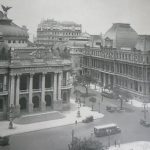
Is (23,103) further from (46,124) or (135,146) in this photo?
(135,146)

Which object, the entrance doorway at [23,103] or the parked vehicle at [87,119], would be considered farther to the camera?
the entrance doorway at [23,103]

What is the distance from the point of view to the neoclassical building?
35188 millimetres

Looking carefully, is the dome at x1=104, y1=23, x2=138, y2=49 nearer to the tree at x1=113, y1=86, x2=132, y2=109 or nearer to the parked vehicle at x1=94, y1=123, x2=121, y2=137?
the tree at x1=113, y1=86, x2=132, y2=109

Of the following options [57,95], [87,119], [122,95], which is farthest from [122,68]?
[87,119]

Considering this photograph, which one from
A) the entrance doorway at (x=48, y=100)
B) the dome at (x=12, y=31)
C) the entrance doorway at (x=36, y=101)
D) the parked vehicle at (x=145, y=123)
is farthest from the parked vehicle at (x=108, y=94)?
the dome at (x=12, y=31)

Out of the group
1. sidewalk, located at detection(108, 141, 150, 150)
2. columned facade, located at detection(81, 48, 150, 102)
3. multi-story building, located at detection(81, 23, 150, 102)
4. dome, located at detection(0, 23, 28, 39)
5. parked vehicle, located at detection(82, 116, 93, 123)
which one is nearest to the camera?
sidewalk, located at detection(108, 141, 150, 150)

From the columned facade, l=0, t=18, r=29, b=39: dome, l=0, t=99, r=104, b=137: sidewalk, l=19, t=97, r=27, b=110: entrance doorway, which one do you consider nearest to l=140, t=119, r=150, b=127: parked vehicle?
l=0, t=99, r=104, b=137: sidewalk

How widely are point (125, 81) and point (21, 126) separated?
23591 mm

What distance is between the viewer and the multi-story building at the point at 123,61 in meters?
45.2

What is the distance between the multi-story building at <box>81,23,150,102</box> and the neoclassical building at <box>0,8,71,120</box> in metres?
12.6

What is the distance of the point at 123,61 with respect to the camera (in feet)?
166

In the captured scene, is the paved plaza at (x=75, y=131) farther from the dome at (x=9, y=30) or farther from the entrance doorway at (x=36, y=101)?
the dome at (x=9, y=30)

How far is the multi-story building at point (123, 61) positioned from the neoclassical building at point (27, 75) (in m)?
12.6

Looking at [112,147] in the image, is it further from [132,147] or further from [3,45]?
[3,45]
